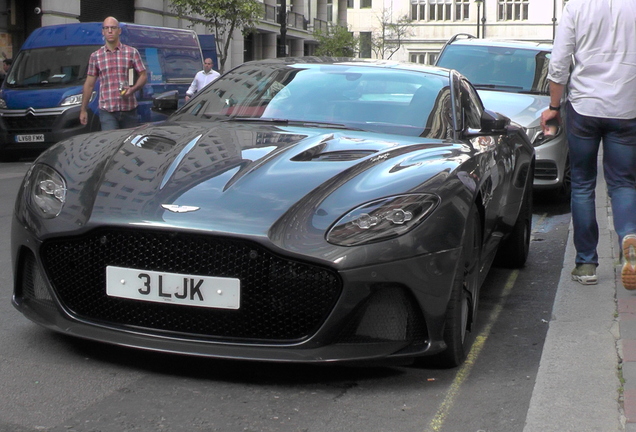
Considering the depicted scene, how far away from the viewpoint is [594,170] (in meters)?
5.40

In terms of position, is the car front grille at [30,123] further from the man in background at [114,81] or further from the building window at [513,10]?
the building window at [513,10]

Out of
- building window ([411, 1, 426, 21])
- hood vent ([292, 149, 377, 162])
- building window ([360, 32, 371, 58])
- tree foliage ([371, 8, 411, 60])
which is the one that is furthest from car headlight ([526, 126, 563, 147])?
building window ([411, 1, 426, 21])

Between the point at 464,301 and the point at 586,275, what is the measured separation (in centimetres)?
178

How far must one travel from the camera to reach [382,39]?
2891 inches

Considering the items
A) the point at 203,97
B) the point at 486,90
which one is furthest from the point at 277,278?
the point at 486,90

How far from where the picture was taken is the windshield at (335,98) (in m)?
4.82

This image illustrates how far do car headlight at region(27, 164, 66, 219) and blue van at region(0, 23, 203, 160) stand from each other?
10324mm

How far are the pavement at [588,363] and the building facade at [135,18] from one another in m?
22.3

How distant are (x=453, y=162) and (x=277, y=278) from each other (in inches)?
41.7

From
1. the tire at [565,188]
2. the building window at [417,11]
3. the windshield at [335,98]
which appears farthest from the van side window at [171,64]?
the building window at [417,11]

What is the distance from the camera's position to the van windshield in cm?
1512

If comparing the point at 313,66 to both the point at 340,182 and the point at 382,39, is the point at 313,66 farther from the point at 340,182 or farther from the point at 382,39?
the point at 382,39

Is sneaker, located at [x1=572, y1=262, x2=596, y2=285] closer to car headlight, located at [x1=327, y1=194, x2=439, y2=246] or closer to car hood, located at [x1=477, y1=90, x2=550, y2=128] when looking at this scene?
car headlight, located at [x1=327, y1=194, x2=439, y2=246]

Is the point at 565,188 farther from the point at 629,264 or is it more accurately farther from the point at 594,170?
the point at 629,264
